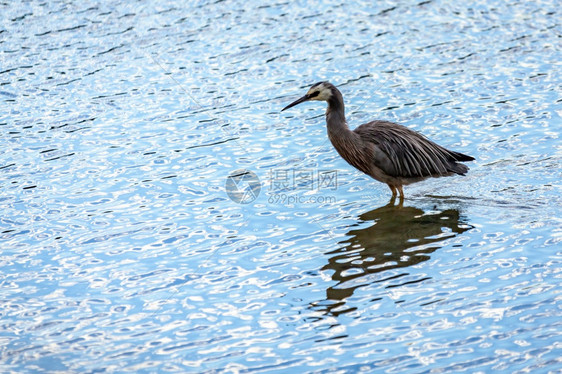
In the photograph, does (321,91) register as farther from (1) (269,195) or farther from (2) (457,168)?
(2) (457,168)

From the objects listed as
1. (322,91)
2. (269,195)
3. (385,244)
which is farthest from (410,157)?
(269,195)

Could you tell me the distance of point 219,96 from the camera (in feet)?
47.4

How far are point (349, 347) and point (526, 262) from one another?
8.64ft

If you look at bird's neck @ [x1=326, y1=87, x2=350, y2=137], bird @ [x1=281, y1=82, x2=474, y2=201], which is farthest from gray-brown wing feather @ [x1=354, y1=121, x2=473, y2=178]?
bird's neck @ [x1=326, y1=87, x2=350, y2=137]

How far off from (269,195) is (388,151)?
5.90 feet

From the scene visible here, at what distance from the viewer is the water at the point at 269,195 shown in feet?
25.3

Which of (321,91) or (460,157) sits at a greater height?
(321,91)

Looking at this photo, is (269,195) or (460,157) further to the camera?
(269,195)

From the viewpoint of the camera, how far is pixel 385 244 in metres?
9.79

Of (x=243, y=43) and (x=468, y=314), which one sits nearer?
(x=468, y=314)

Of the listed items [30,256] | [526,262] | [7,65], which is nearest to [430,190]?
[526,262]

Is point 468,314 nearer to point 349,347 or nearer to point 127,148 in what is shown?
point 349,347

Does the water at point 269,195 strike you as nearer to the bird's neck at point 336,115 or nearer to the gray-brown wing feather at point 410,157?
the gray-brown wing feather at point 410,157

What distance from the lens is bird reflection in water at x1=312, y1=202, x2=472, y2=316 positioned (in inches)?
343
